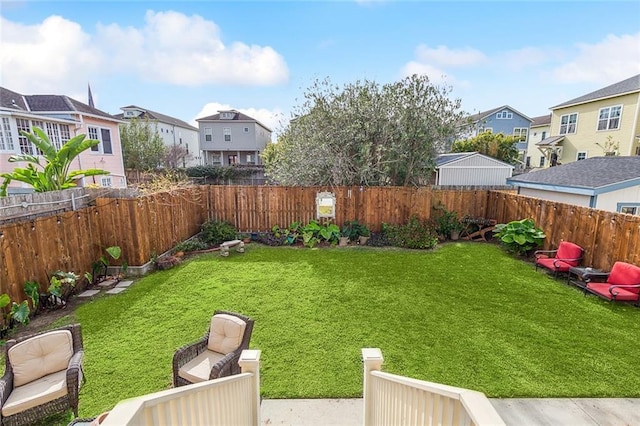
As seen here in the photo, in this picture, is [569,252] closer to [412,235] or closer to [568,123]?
[412,235]

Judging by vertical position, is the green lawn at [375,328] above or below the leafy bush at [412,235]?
below

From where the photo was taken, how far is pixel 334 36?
33.4 feet

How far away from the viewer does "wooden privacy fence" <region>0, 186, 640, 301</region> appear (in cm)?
596

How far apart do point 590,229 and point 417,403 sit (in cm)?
848

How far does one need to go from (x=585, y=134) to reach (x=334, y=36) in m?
20.0

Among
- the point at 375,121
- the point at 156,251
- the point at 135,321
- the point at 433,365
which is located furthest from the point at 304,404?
the point at 375,121

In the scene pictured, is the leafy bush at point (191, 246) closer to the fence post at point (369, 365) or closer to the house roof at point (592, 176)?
the fence post at point (369, 365)

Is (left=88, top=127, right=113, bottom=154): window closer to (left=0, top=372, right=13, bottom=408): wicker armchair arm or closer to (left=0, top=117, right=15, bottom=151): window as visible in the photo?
(left=0, top=117, right=15, bottom=151): window

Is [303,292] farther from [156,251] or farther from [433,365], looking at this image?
[156,251]

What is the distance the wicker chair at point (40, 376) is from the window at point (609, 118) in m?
26.3

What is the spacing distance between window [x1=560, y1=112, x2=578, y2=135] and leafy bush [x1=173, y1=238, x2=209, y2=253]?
25196 millimetres

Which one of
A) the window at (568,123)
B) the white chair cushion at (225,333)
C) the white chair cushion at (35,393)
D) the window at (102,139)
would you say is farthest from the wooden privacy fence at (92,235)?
the window at (568,123)

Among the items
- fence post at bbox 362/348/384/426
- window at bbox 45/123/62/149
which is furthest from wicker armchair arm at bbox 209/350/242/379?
window at bbox 45/123/62/149

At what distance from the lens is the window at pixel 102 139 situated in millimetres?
16891
